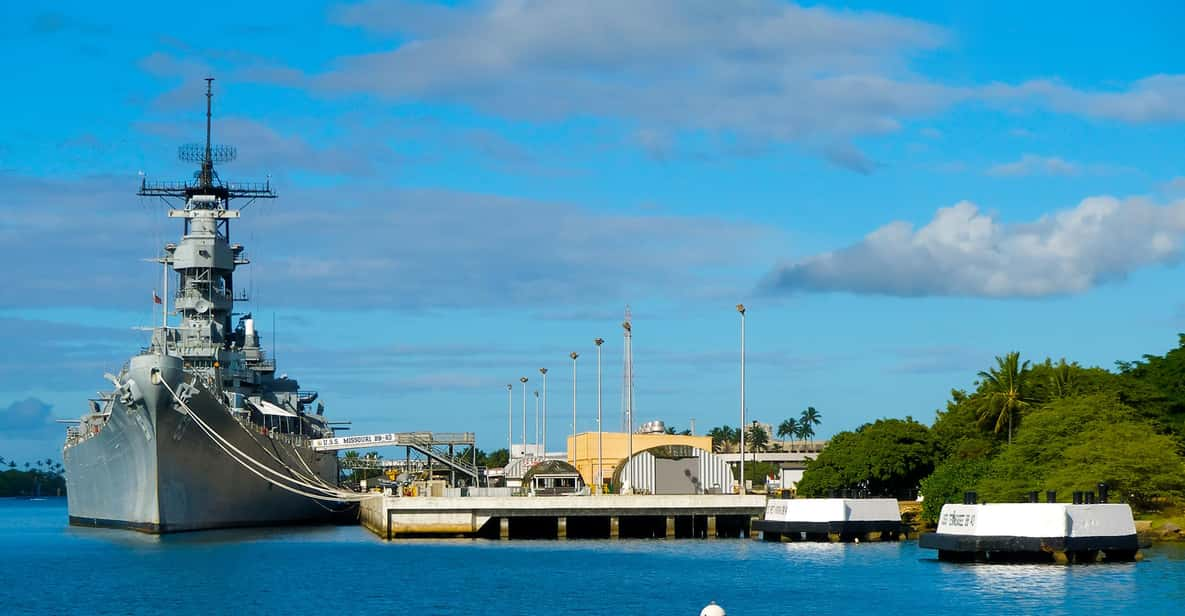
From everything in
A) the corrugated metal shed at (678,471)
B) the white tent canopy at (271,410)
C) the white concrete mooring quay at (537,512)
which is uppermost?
the white tent canopy at (271,410)

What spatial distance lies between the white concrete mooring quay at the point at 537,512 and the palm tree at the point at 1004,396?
22.4 m

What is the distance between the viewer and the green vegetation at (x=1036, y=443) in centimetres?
7956

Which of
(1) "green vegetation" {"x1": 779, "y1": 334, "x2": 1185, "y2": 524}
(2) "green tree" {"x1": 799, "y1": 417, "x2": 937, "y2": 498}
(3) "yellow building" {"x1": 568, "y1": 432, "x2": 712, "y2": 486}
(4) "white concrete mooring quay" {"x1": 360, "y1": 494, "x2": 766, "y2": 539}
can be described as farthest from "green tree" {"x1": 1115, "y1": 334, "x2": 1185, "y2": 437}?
(3) "yellow building" {"x1": 568, "y1": 432, "x2": 712, "y2": 486}

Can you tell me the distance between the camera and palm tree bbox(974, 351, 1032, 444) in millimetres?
103438

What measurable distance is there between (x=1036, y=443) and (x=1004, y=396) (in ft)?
57.4

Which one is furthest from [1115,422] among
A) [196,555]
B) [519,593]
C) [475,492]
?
[196,555]

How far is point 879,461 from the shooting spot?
101m

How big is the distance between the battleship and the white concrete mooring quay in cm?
891

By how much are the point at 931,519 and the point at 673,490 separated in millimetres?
21358

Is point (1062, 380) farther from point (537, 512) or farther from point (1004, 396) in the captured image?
point (537, 512)

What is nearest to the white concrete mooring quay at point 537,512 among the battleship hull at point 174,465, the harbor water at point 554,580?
the harbor water at point 554,580

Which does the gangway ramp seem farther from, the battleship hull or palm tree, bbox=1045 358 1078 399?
palm tree, bbox=1045 358 1078 399

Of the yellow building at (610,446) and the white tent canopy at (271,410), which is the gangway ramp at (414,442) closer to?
the white tent canopy at (271,410)

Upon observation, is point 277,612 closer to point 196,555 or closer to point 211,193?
point 196,555
